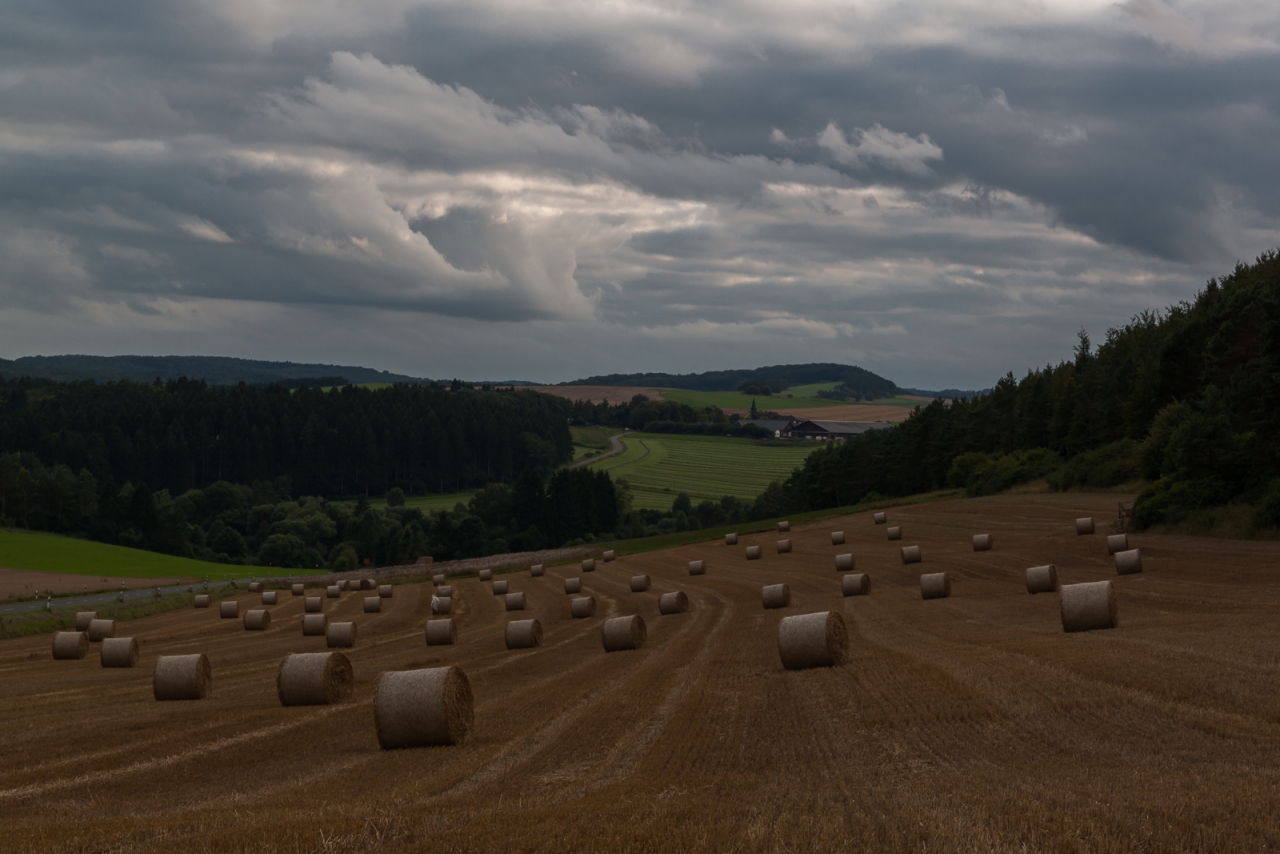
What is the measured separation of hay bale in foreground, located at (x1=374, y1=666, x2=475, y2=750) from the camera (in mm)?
14625

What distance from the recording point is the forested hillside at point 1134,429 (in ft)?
155

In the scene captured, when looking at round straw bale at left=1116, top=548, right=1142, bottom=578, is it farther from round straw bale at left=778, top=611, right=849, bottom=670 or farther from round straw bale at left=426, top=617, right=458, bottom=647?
round straw bale at left=426, top=617, right=458, bottom=647

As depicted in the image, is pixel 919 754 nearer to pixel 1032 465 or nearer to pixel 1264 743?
pixel 1264 743

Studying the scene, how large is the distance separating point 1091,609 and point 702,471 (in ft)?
505

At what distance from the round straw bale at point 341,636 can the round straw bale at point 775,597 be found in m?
13.2

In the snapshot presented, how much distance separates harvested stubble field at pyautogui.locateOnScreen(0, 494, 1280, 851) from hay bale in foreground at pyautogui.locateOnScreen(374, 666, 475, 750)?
A: 1.00 ft

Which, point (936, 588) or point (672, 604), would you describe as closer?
point (936, 588)

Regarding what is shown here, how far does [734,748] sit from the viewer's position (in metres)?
13.4

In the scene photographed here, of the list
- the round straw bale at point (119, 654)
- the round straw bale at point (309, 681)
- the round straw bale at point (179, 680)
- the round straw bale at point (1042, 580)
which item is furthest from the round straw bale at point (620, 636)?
the round straw bale at point (119, 654)

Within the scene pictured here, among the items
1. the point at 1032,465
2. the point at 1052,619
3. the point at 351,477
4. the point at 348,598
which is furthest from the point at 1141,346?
the point at 351,477

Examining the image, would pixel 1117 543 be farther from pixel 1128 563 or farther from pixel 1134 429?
pixel 1134 429

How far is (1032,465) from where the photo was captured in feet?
294

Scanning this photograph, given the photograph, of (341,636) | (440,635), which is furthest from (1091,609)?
(341,636)

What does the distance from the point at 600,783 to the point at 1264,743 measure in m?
7.01
